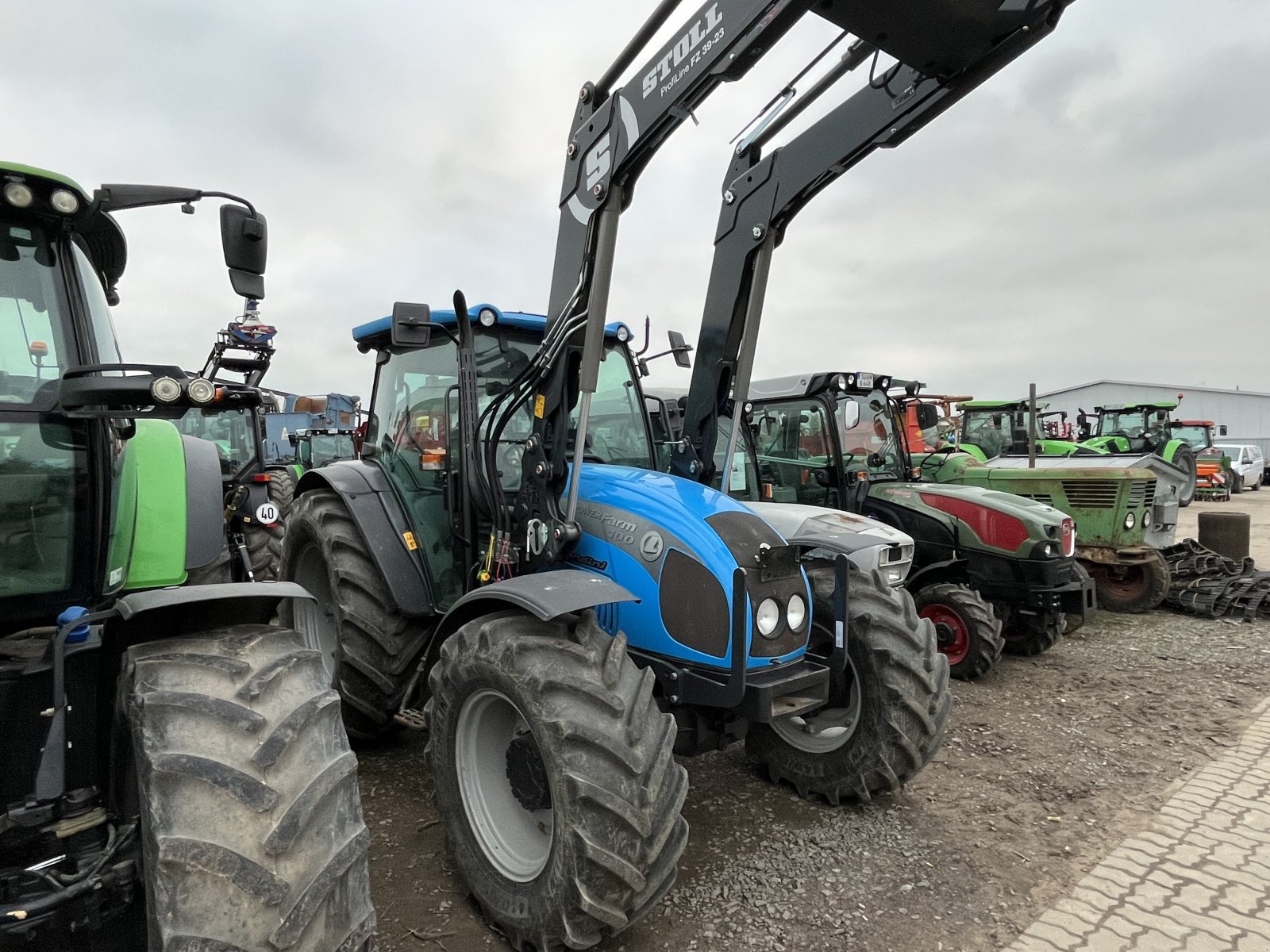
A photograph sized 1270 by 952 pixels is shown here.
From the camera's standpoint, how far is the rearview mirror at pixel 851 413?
6.41 meters

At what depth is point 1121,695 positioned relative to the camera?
531 cm

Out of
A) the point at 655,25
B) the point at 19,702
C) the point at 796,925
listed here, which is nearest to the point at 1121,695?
the point at 796,925

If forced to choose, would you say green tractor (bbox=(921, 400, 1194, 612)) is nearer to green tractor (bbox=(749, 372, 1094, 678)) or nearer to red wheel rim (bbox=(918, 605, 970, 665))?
green tractor (bbox=(749, 372, 1094, 678))

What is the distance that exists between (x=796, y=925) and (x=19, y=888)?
227cm

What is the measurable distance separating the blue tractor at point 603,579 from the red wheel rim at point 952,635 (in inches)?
94.0

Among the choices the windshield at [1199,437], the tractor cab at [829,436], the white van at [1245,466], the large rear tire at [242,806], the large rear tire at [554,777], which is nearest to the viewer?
the large rear tire at [242,806]

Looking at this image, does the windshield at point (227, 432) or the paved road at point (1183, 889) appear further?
the windshield at point (227, 432)

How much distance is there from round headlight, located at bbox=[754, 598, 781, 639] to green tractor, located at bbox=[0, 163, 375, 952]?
1567 mm

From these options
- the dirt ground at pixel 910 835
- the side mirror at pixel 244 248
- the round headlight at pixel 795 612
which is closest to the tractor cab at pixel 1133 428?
the dirt ground at pixel 910 835

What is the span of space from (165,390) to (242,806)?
0.86m

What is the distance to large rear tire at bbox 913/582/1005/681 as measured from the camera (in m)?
5.50

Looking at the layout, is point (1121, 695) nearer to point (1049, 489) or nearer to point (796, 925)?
point (1049, 489)

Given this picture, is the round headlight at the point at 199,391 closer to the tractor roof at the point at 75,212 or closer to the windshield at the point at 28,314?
the windshield at the point at 28,314

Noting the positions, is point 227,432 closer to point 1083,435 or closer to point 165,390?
point 165,390
